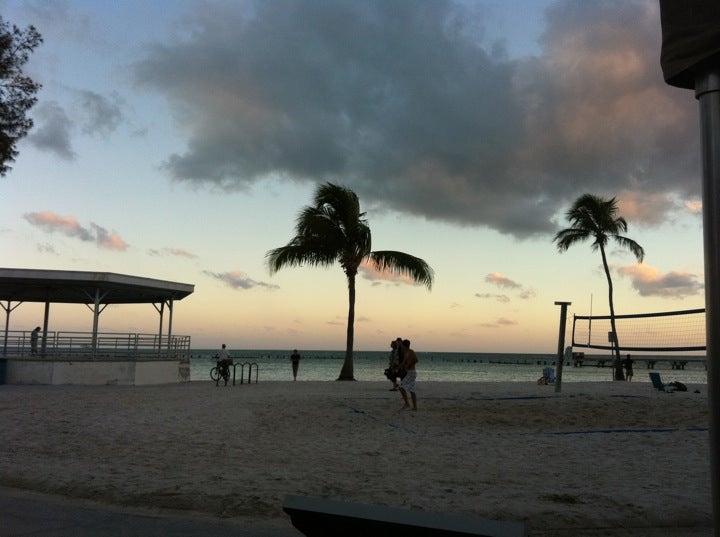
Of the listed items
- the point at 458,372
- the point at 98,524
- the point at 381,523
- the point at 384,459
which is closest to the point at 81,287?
the point at 384,459

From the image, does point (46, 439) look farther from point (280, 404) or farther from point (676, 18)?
point (676, 18)

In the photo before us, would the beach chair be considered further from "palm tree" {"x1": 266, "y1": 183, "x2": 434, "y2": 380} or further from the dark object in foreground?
the dark object in foreground

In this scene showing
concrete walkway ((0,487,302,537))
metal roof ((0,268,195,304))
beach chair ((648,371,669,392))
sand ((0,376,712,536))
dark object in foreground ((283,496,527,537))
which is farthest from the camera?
metal roof ((0,268,195,304))

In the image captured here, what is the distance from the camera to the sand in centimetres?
530

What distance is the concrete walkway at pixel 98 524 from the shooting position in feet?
A: 14.3

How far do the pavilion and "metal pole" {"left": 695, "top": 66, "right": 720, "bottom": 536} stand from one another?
2135 centimetres

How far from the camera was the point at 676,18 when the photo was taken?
2.31 metres

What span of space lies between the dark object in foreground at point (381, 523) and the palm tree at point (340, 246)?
21680 mm

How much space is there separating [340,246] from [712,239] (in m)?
22.8

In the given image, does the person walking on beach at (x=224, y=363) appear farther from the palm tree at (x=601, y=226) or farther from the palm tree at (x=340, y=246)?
the palm tree at (x=601, y=226)

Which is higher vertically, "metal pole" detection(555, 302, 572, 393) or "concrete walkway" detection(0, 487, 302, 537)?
"metal pole" detection(555, 302, 572, 393)

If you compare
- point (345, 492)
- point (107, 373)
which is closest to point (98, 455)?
point (345, 492)

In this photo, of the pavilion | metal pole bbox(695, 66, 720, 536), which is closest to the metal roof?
the pavilion

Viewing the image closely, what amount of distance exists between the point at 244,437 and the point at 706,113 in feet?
27.1
